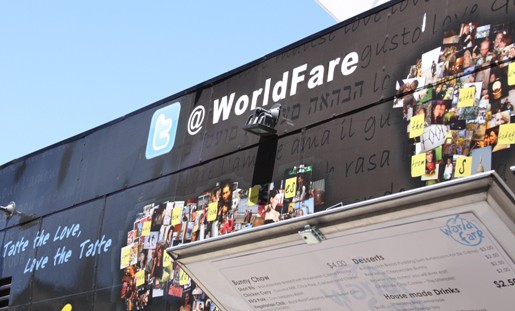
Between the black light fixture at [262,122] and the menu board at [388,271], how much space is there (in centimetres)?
174

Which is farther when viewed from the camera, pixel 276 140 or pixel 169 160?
pixel 169 160

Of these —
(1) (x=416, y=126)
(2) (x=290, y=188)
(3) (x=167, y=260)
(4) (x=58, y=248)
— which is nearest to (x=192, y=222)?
(3) (x=167, y=260)

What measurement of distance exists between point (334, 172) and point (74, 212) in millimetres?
4479

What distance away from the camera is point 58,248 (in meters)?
10.8

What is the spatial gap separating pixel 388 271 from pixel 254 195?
2.56 metres

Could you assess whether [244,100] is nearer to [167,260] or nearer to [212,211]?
[212,211]

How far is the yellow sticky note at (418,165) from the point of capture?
21.4 ft

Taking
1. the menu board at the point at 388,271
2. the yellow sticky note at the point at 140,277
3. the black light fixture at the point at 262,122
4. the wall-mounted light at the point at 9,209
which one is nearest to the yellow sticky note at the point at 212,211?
the black light fixture at the point at 262,122

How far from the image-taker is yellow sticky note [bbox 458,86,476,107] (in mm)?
6367

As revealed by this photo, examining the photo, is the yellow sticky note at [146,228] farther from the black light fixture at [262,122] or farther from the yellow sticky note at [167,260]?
the black light fixture at [262,122]

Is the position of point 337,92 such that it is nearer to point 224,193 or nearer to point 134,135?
point 224,193

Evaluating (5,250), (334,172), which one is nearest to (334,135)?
(334,172)

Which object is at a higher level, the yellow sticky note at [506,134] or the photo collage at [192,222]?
the photo collage at [192,222]

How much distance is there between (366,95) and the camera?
290 inches
